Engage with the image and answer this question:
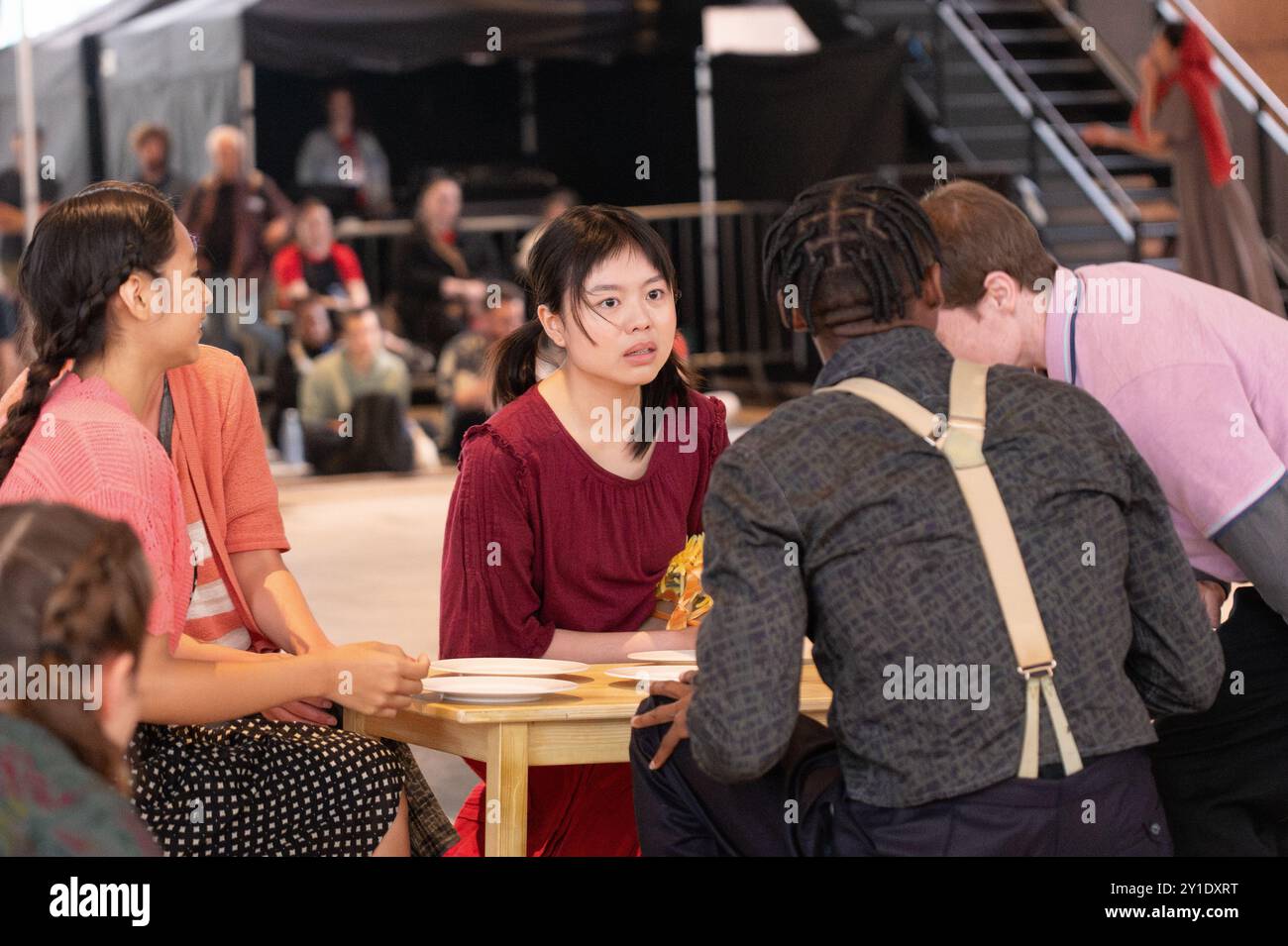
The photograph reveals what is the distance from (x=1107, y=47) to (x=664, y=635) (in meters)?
10.9

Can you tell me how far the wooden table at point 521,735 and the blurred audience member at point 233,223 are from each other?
8539 mm

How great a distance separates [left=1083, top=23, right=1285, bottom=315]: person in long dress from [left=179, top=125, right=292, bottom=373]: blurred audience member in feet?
17.7

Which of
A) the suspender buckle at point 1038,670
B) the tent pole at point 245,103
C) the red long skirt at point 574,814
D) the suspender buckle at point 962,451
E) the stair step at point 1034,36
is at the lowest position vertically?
the red long skirt at point 574,814

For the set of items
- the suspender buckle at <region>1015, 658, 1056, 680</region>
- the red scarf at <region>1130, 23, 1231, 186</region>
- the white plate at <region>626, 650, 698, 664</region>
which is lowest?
the white plate at <region>626, 650, 698, 664</region>

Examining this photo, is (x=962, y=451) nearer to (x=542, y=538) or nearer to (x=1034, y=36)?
(x=542, y=538)

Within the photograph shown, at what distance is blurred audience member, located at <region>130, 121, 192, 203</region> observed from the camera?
11.0 m

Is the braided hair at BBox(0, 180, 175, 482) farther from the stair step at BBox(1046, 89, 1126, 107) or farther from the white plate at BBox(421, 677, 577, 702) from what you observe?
the stair step at BBox(1046, 89, 1126, 107)

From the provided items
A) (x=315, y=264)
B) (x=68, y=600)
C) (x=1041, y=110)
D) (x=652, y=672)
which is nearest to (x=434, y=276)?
(x=315, y=264)

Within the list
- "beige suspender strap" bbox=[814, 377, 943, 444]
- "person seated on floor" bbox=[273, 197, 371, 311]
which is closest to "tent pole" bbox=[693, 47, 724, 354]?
"person seated on floor" bbox=[273, 197, 371, 311]

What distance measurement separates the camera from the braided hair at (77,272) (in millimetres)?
2725

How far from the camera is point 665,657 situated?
3053 millimetres

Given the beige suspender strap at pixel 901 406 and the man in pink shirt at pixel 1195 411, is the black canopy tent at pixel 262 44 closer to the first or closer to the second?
the man in pink shirt at pixel 1195 411

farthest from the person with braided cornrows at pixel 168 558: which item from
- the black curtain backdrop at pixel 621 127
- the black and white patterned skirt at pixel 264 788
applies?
the black curtain backdrop at pixel 621 127
